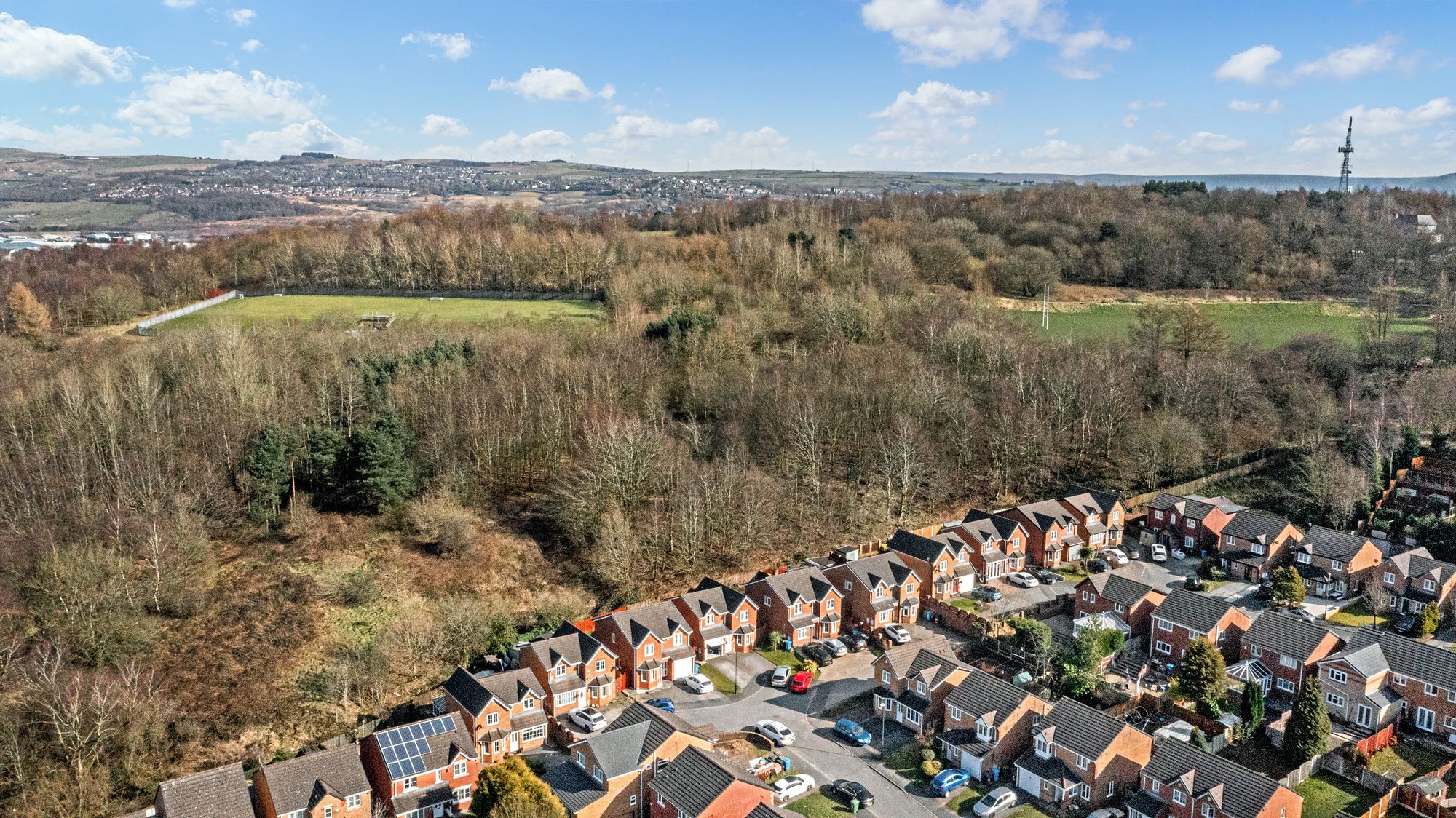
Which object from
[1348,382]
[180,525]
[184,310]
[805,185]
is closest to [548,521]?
[180,525]

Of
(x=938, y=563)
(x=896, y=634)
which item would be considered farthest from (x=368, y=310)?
(x=896, y=634)

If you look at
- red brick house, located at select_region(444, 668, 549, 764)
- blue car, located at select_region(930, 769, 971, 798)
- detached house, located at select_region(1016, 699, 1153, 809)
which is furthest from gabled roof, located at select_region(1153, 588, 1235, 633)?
red brick house, located at select_region(444, 668, 549, 764)

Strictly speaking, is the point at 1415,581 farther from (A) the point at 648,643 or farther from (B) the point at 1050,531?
(A) the point at 648,643

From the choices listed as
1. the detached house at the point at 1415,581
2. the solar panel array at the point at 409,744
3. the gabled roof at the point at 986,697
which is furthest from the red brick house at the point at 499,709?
the detached house at the point at 1415,581

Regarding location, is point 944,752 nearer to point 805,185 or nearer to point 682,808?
point 682,808

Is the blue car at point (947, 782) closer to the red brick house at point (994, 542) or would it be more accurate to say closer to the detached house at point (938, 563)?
the detached house at point (938, 563)

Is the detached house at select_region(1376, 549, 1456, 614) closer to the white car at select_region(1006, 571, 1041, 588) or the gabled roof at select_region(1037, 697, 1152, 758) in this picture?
the white car at select_region(1006, 571, 1041, 588)
